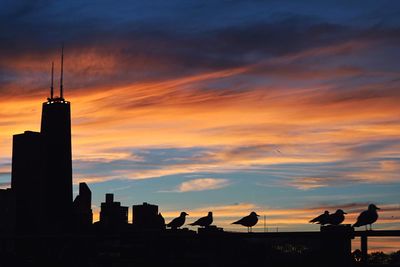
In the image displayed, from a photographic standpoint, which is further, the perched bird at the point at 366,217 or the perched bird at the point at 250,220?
the perched bird at the point at 250,220

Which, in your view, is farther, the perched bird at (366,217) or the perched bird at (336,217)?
the perched bird at (336,217)

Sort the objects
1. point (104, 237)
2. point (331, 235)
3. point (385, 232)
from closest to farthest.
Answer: point (385, 232) < point (331, 235) < point (104, 237)

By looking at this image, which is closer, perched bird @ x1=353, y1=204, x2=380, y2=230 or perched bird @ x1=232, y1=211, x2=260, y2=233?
perched bird @ x1=353, y1=204, x2=380, y2=230

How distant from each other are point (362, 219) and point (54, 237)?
30.4 meters

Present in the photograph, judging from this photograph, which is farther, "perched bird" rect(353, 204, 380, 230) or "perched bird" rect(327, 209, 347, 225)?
"perched bird" rect(327, 209, 347, 225)

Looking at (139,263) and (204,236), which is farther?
(139,263)

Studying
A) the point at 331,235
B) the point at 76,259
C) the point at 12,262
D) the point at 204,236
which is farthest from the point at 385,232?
the point at 76,259

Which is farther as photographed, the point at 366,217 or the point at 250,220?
the point at 250,220

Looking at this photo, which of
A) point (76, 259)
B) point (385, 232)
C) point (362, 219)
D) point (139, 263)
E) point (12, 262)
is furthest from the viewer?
point (139, 263)

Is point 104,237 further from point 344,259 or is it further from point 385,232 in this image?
point 344,259

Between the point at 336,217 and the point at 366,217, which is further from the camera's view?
the point at 336,217

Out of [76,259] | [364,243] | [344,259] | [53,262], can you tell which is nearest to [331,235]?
[364,243]

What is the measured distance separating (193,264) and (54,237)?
118007 mm

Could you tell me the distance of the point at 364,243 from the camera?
62.3m
